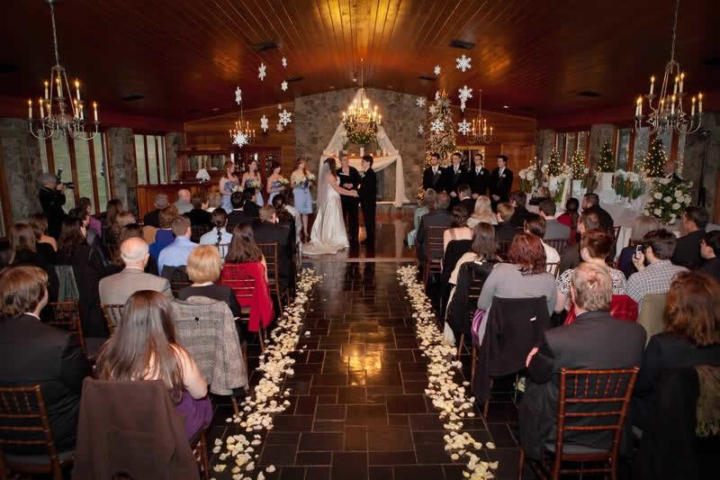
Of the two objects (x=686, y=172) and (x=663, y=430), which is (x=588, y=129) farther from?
(x=663, y=430)

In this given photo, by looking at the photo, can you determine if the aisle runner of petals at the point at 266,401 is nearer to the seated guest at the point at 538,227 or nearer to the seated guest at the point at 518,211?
the seated guest at the point at 538,227

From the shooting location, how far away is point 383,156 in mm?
14562

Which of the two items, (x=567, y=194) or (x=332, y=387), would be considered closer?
(x=332, y=387)

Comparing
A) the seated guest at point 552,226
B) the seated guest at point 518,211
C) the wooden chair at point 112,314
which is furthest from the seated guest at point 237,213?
the seated guest at point 552,226

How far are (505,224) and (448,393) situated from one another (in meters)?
2.23

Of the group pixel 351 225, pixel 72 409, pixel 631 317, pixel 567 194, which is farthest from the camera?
pixel 351 225

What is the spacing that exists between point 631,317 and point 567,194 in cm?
591

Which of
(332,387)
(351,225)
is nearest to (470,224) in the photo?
(332,387)

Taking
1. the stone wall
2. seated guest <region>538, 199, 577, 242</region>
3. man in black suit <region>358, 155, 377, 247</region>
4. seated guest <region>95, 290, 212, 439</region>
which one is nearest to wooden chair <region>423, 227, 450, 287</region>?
seated guest <region>538, 199, 577, 242</region>

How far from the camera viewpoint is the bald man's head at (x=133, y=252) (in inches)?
134

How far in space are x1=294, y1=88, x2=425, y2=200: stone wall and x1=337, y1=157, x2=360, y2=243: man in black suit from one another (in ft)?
18.6

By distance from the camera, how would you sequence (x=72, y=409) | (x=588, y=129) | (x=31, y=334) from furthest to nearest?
(x=588, y=129) → (x=72, y=409) → (x=31, y=334)

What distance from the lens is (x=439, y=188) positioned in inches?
417

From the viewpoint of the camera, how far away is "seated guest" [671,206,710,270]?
439cm
